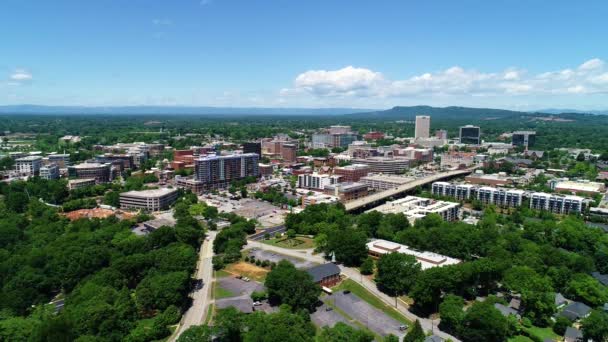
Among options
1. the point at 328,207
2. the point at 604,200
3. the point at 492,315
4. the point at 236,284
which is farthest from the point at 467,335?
the point at 604,200

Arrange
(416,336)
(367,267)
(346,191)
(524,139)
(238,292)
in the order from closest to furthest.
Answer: (416,336) → (238,292) → (367,267) → (346,191) → (524,139)

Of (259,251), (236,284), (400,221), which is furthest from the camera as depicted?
(400,221)

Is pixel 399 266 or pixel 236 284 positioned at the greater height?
pixel 399 266

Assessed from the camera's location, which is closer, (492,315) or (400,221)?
(492,315)

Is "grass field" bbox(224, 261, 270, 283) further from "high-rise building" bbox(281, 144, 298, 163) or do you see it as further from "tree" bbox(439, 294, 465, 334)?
"high-rise building" bbox(281, 144, 298, 163)

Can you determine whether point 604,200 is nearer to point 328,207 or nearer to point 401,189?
point 401,189

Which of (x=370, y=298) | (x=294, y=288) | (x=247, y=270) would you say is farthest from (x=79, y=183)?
(x=370, y=298)

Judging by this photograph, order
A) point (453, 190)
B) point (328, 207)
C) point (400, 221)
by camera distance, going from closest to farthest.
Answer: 1. point (400, 221)
2. point (328, 207)
3. point (453, 190)

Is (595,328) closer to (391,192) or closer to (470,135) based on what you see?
(391,192)
